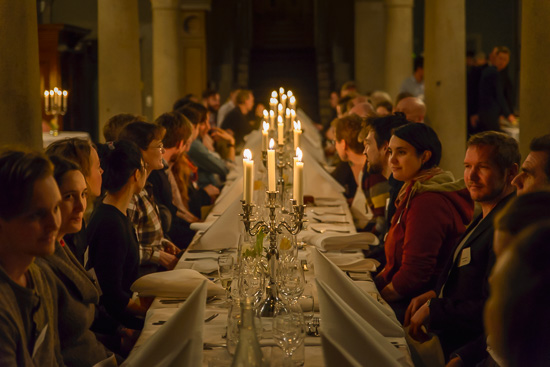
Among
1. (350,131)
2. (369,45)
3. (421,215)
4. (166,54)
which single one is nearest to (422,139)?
(421,215)

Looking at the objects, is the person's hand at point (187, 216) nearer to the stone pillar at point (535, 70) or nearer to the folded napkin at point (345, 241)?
the folded napkin at point (345, 241)

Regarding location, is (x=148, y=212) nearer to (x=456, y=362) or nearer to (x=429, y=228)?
(x=429, y=228)

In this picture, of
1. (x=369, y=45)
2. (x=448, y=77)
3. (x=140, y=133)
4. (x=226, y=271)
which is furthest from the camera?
(x=369, y=45)

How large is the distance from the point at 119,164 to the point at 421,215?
1355 millimetres

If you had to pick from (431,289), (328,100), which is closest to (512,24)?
(328,100)

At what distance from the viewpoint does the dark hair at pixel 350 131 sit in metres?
5.68

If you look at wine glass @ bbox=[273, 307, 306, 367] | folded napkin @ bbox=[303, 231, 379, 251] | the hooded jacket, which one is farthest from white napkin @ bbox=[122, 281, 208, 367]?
folded napkin @ bbox=[303, 231, 379, 251]

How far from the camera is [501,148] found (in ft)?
10.1

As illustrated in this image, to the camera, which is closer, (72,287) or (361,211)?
(72,287)

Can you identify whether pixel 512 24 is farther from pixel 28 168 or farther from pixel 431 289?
pixel 28 168

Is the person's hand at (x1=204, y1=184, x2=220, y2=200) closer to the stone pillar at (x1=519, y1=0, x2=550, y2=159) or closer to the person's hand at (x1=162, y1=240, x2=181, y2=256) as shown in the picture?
the person's hand at (x1=162, y1=240, x2=181, y2=256)

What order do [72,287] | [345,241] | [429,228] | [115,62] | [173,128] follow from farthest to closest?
1. [115,62]
2. [173,128]
3. [345,241]
4. [429,228]
5. [72,287]

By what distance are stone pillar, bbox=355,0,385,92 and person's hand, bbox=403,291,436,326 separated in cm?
1303

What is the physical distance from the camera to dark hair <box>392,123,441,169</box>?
3703 mm
